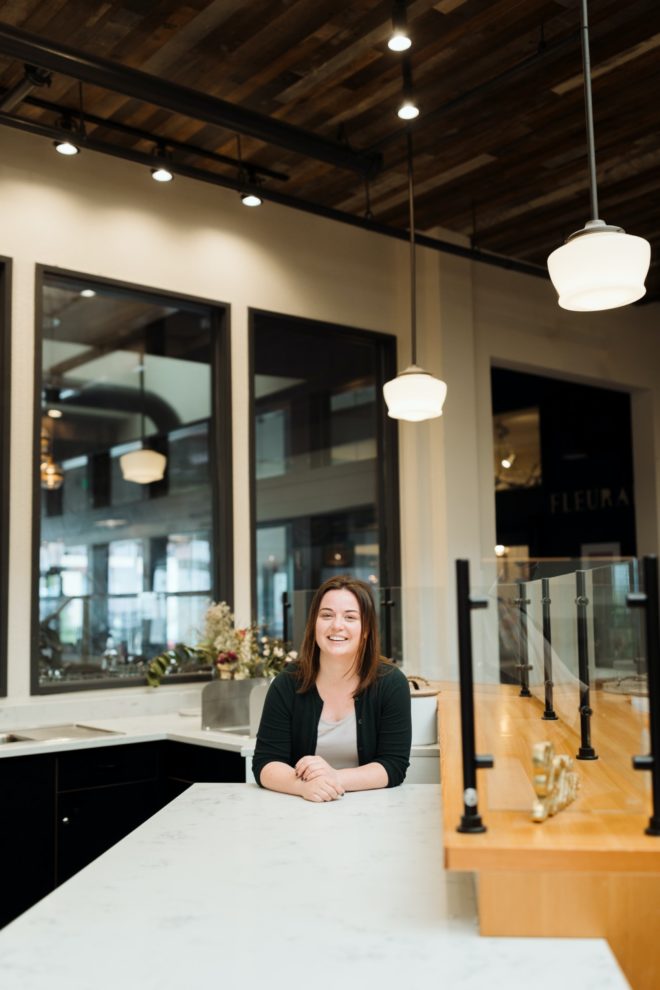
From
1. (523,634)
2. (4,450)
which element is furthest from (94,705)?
(523,634)

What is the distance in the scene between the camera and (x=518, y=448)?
9.38 meters

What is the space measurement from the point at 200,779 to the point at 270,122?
2.73 m

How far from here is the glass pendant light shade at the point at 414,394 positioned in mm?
4121

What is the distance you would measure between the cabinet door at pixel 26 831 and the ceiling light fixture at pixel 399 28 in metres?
2.88

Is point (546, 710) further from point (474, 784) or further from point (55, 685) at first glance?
point (55, 685)

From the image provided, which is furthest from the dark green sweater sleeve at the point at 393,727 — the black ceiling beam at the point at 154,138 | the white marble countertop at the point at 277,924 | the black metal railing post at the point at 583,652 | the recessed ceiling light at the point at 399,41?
the black ceiling beam at the point at 154,138

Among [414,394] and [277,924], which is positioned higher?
[414,394]

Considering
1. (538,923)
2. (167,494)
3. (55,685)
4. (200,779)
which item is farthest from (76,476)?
(538,923)

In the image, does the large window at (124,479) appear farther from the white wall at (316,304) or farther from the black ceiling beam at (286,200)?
the black ceiling beam at (286,200)

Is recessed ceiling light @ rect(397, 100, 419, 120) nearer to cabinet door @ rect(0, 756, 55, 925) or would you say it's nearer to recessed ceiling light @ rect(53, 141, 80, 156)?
recessed ceiling light @ rect(53, 141, 80, 156)

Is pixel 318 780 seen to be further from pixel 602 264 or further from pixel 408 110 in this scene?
pixel 408 110

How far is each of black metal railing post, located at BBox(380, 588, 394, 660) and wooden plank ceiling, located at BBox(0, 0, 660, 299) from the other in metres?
2.05

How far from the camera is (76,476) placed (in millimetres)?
6297

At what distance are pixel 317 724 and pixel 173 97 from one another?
2549 millimetres
